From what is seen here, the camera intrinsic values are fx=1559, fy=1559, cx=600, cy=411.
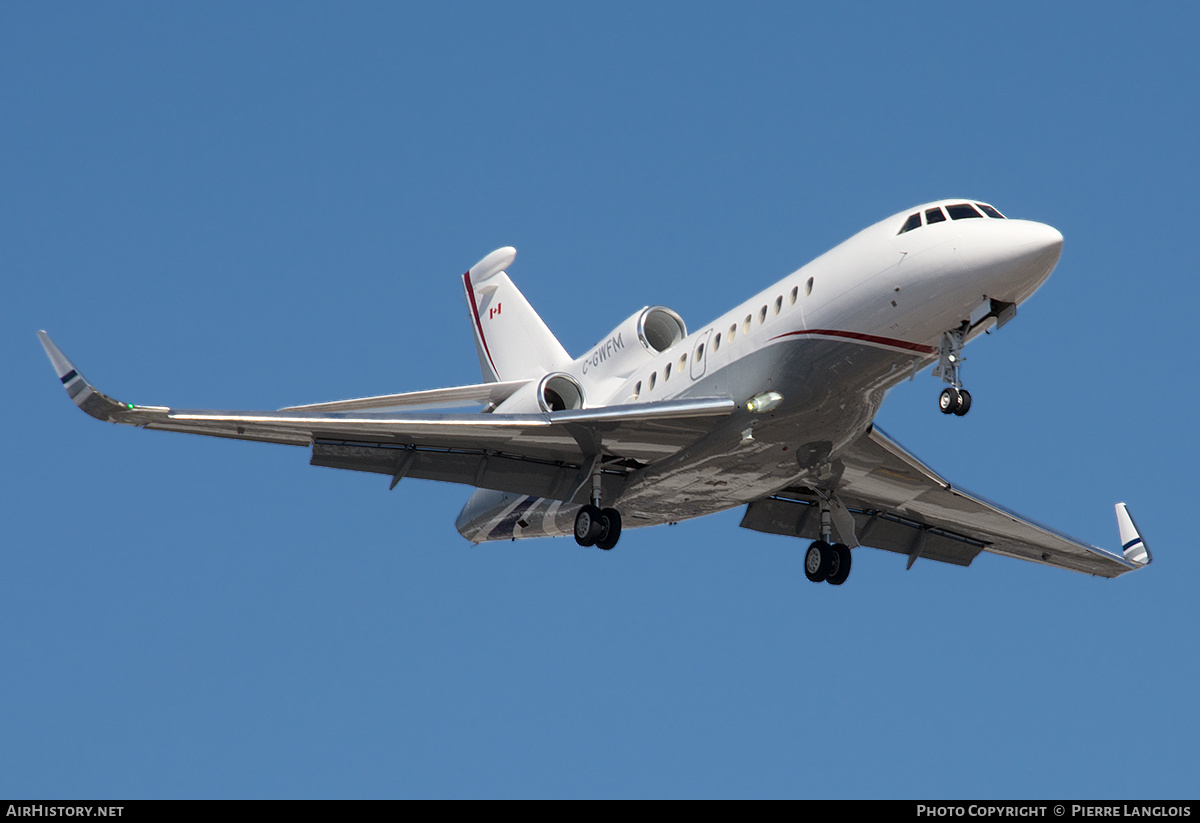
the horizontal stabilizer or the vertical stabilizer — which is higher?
the vertical stabilizer

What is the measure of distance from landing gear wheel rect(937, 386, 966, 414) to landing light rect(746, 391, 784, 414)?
253 cm

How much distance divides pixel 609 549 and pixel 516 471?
208 cm

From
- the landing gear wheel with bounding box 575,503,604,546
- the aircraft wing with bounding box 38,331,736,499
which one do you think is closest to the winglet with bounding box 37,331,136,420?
the aircraft wing with bounding box 38,331,736,499

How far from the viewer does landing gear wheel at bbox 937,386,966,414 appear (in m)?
21.2

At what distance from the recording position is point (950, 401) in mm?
21188

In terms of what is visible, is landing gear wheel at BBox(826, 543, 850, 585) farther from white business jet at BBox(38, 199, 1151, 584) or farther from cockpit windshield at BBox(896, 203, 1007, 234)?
cockpit windshield at BBox(896, 203, 1007, 234)

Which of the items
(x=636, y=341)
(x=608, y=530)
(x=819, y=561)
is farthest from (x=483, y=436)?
(x=819, y=561)

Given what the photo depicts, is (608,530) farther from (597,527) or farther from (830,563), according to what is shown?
(830,563)

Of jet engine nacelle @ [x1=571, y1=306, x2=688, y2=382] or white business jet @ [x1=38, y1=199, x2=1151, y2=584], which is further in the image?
jet engine nacelle @ [x1=571, y1=306, x2=688, y2=382]

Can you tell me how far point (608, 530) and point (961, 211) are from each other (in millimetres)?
7448

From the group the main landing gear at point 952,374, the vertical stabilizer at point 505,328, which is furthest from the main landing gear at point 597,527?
the vertical stabilizer at point 505,328

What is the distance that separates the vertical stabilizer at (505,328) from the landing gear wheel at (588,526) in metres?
6.79

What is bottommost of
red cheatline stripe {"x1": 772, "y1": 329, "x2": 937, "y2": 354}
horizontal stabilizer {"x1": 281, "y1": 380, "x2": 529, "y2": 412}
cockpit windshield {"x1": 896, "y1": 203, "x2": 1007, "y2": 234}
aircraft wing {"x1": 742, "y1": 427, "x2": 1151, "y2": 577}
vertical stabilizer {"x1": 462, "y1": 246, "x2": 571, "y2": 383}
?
red cheatline stripe {"x1": 772, "y1": 329, "x2": 937, "y2": 354}
